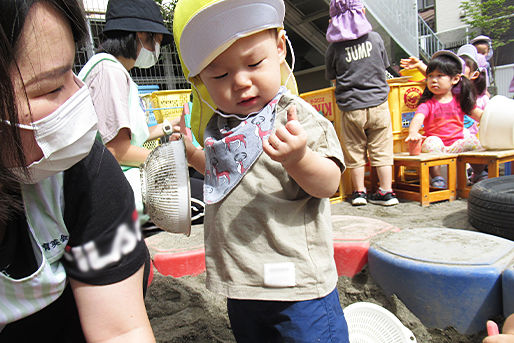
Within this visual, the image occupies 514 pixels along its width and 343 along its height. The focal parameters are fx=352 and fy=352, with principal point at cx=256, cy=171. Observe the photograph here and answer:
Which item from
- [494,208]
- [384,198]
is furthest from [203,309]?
[384,198]

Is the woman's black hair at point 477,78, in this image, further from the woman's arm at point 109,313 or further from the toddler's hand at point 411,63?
the woman's arm at point 109,313

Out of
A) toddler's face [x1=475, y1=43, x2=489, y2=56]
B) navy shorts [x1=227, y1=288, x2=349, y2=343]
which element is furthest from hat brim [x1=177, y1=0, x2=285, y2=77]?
toddler's face [x1=475, y1=43, x2=489, y2=56]

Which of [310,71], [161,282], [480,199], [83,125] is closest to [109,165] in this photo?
[83,125]

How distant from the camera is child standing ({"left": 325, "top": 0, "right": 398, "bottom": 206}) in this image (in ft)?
10.4

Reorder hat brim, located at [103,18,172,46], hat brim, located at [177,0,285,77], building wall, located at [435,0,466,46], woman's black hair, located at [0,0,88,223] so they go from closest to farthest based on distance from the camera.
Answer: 1. woman's black hair, located at [0,0,88,223]
2. hat brim, located at [177,0,285,77]
3. hat brim, located at [103,18,172,46]
4. building wall, located at [435,0,466,46]

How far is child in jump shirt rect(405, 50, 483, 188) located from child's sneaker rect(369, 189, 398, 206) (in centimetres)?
54

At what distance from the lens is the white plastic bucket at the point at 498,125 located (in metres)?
3.10

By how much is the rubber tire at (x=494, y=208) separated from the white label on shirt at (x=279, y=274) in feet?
5.37

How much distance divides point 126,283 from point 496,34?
20330 millimetres

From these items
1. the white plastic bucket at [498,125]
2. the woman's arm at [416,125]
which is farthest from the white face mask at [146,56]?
the white plastic bucket at [498,125]

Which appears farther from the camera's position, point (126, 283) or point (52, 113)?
point (126, 283)

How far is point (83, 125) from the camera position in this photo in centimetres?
66

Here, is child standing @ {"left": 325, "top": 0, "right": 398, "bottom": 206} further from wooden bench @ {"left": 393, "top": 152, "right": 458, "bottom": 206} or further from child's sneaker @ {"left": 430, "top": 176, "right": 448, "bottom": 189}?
child's sneaker @ {"left": 430, "top": 176, "right": 448, "bottom": 189}

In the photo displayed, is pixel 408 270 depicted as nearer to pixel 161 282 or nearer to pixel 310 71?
pixel 161 282
